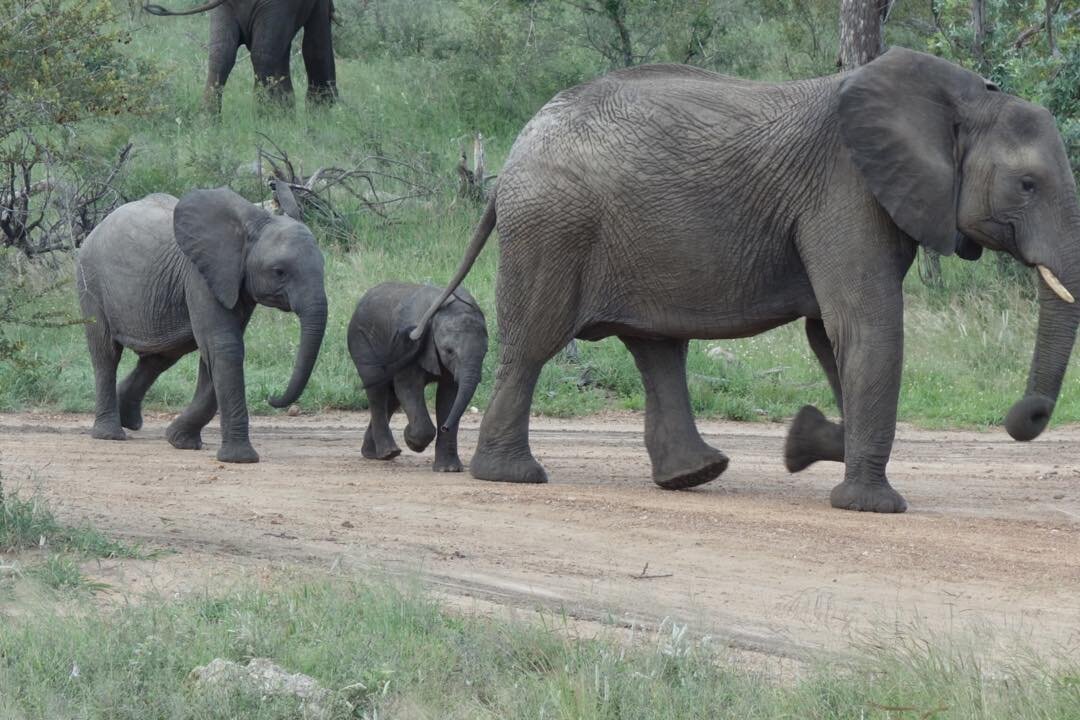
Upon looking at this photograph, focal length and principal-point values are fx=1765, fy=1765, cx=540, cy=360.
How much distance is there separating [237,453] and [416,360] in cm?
125

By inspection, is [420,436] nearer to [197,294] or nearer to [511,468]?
[511,468]

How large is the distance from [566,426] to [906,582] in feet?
20.2

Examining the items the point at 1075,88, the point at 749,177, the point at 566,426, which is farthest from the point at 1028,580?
the point at 1075,88

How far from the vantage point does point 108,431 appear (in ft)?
39.4

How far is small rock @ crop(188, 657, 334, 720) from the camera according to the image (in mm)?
5855

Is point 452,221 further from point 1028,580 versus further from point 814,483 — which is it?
point 1028,580

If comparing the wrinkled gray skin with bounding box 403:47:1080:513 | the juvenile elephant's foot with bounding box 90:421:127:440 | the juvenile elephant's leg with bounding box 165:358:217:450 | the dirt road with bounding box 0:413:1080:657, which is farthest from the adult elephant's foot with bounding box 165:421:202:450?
the wrinkled gray skin with bounding box 403:47:1080:513

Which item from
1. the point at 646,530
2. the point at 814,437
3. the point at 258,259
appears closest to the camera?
the point at 646,530

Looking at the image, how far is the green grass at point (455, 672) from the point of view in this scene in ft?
18.4

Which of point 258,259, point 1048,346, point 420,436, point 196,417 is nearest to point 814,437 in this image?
point 1048,346

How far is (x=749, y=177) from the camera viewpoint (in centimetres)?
934

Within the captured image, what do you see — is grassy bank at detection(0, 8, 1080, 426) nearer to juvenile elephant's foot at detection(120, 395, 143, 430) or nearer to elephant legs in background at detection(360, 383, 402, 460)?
juvenile elephant's foot at detection(120, 395, 143, 430)

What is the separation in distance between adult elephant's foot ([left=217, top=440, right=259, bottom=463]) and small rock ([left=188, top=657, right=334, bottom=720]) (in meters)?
4.82

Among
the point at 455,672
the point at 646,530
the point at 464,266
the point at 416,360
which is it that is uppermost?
the point at 464,266
